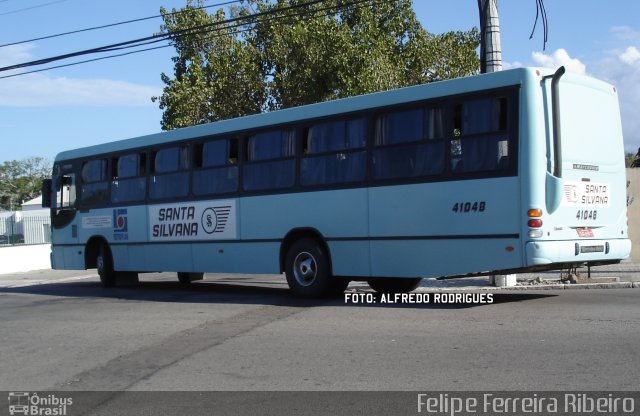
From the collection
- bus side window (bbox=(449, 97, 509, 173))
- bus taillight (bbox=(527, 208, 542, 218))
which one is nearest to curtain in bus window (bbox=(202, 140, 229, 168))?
bus side window (bbox=(449, 97, 509, 173))

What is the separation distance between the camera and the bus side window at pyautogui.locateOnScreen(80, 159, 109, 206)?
17.7 meters

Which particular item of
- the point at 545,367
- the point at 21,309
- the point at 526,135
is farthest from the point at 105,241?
the point at 545,367

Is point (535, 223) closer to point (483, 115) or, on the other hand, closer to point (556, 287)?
point (483, 115)

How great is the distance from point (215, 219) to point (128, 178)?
11.3 ft

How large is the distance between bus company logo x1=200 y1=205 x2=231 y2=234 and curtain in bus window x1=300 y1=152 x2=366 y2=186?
215 centimetres

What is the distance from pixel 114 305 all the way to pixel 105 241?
418 cm

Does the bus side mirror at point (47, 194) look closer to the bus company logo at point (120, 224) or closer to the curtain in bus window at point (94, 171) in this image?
the curtain in bus window at point (94, 171)

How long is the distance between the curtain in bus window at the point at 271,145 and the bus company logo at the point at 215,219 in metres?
1.20

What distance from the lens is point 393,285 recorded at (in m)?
13.7

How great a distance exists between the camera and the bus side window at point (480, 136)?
10250 millimetres

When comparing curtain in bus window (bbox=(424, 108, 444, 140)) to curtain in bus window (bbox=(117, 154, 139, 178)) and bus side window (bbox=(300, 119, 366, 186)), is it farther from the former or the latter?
curtain in bus window (bbox=(117, 154, 139, 178))

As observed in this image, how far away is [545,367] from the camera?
23.0 feet

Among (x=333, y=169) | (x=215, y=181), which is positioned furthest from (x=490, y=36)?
(x=215, y=181)

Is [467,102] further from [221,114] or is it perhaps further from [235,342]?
[221,114]
